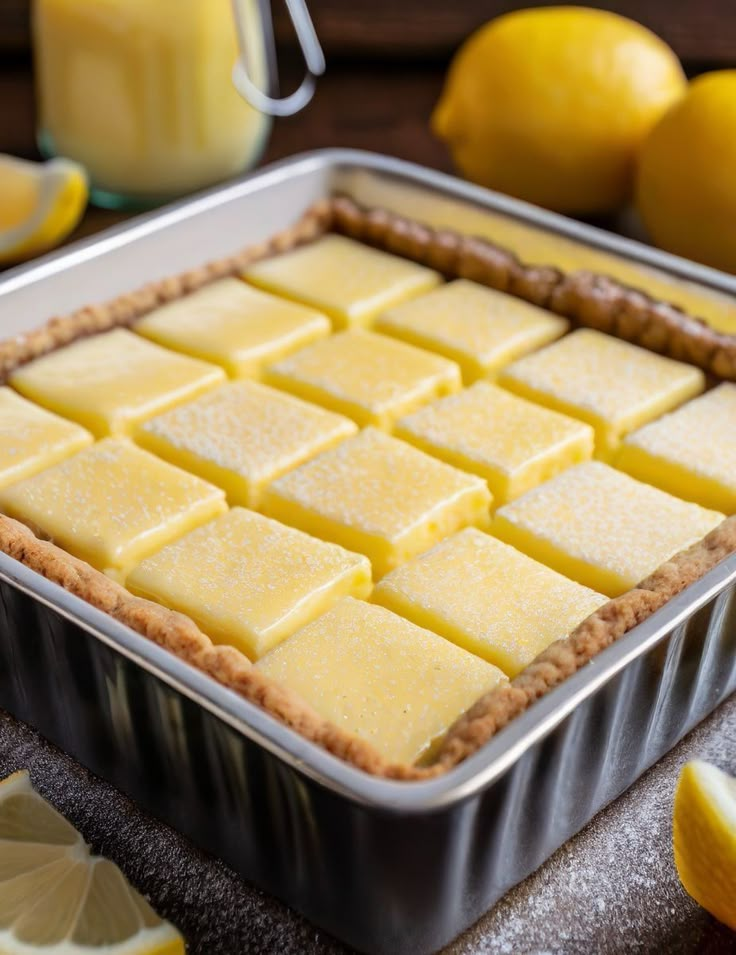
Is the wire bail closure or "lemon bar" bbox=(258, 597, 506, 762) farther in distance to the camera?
the wire bail closure

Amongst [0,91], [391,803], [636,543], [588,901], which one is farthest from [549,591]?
[0,91]

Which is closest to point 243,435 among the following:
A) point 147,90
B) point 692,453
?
point 692,453

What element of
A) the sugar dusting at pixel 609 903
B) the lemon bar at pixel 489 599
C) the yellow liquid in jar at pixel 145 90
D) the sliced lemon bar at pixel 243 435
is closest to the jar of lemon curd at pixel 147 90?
the yellow liquid in jar at pixel 145 90

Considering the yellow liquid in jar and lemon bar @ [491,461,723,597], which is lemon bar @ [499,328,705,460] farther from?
the yellow liquid in jar

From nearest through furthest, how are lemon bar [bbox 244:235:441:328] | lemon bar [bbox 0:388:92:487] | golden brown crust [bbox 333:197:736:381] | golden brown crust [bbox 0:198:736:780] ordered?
golden brown crust [bbox 0:198:736:780] → lemon bar [bbox 0:388:92:487] → golden brown crust [bbox 333:197:736:381] → lemon bar [bbox 244:235:441:328]

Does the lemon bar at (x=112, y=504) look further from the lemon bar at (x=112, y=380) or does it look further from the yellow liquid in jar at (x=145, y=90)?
the yellow liquid in jar at (x=145, y=90)

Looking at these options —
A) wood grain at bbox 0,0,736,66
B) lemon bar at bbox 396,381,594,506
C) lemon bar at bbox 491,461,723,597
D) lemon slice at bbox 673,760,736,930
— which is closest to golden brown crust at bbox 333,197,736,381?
lemon bar at bbox 396,381,594,506

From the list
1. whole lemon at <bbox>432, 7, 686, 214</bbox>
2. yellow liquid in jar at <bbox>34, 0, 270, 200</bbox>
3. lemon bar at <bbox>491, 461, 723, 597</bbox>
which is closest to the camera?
lemon bar at <bbox>491, 461, 723, 597</bbox>

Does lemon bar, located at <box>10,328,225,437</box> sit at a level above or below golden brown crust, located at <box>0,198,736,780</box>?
below
